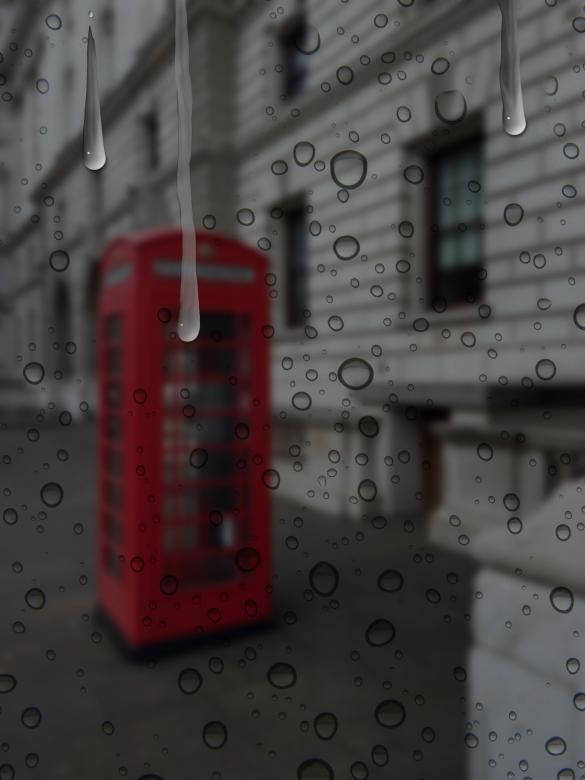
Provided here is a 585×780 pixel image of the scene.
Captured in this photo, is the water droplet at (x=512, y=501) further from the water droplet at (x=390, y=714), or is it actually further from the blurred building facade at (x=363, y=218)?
the water droplet at (x=390, y=714)

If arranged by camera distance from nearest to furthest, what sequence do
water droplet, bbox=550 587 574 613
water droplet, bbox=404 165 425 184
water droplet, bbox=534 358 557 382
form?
water droplet, bbox=550 587 574 613
water droplet, bbox=404 165 425 184
water droplet, bbox=534 358 557 382

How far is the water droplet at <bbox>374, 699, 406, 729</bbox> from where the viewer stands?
0.90 m

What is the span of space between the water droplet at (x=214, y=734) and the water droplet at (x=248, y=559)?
8.5 inches

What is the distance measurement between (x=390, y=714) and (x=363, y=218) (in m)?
0.76

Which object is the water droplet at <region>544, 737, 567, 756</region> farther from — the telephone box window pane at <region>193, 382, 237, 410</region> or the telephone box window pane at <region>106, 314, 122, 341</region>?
the telephone box window pane at <region>106, 314, 122, 341</region>

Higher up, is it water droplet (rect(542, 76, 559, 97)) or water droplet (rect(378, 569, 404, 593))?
water droplet (rect(542, 76, 559, 97))

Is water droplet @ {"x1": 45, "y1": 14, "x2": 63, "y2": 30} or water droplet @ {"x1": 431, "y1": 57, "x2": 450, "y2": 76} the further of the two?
water droplet @ {"x1": 431, "y1": 57, "x2": 450, "y2": 76}

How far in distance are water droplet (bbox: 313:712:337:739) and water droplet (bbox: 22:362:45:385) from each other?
659 millimetres

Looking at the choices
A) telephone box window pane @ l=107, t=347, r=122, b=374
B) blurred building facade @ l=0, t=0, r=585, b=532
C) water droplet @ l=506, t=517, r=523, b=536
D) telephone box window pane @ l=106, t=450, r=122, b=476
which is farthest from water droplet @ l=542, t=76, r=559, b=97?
telephone box window pane @ l=106, t=450, r=122, b=476

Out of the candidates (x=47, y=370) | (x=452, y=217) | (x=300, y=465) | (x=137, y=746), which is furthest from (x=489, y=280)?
(x=137, y=746)

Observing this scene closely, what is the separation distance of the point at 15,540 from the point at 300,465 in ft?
1.17

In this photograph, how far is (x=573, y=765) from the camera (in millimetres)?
690

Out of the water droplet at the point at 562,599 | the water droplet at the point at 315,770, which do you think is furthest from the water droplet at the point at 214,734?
the water droplet at the point at 562,599

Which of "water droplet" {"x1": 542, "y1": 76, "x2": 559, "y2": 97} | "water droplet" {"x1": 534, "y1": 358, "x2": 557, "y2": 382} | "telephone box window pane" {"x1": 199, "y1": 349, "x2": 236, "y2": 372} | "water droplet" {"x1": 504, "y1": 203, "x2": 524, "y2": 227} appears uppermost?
"water droplet" {"x1": 542, "y1": 76, "x2": 559, "y2": 97}
